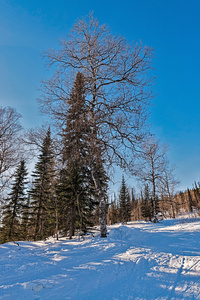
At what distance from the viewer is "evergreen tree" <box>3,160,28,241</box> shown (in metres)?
20.3

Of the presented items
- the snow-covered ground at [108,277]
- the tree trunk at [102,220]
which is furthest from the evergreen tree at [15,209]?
the snow-covered ground at [108,277]

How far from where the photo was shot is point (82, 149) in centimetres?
866

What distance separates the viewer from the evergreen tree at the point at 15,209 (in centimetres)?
2033

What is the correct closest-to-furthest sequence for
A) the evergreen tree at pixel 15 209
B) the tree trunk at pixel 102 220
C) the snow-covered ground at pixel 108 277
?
the snow-covered ground at pixel 108 277
the tree trunk at pixel 102 220
the evergreen tree at pixel 15 209

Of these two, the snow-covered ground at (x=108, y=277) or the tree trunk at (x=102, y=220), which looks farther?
the tree trunk at (x=102, y=220)

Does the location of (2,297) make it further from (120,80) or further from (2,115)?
(2,115)

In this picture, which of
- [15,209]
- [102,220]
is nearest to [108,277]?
[102,220]

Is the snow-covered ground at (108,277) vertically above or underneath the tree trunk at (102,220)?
underneath

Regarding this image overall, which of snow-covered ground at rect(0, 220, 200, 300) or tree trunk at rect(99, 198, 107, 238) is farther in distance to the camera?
tree trunk at rect(99, 198, 107, 238)

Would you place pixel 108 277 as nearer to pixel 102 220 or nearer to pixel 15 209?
pixel 102 220

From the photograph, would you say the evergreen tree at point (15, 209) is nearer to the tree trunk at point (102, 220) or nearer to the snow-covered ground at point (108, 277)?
the tree trunk at point (102, 220)

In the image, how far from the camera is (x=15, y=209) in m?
21.8

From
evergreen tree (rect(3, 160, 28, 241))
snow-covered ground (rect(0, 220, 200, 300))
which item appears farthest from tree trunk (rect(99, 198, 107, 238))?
evergreen tree (rect(3, 160, 28, 241))

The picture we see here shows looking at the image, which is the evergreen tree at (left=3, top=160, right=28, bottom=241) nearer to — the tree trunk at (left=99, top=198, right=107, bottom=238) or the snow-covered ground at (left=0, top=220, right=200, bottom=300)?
the tree trunk at (left=99, top=198, right=107, bottom=238)
